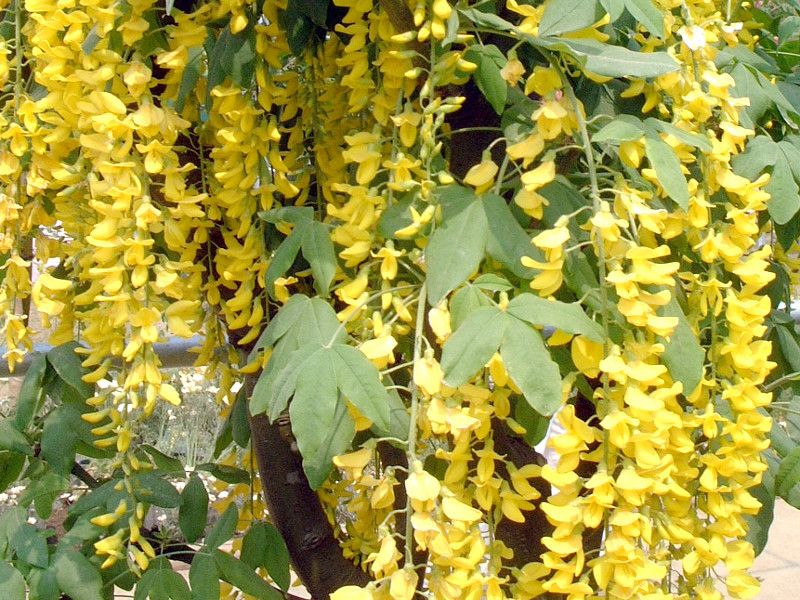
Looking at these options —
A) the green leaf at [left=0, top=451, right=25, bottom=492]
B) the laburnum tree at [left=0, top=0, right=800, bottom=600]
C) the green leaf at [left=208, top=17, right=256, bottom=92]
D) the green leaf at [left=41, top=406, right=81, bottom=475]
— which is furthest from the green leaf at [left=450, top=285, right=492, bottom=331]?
the green leaf at [left=0, top=451, right=25, bottom=492]

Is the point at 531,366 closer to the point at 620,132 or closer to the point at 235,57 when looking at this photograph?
the point at 620,132

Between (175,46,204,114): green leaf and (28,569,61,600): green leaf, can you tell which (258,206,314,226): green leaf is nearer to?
(175,46,204,114): green leaf

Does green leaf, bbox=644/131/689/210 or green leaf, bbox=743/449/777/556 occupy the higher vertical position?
green leaf, bbox=644/131/689/210

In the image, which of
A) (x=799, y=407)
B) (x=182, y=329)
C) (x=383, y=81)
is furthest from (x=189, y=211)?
(x=799, y=407)

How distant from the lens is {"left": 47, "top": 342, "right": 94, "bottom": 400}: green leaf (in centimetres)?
98

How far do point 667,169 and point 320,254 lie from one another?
1.05ft

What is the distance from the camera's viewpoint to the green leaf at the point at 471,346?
602 mm

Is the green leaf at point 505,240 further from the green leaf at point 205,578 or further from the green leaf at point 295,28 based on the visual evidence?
the green leaf at point 205,578

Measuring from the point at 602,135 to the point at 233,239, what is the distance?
49 cm

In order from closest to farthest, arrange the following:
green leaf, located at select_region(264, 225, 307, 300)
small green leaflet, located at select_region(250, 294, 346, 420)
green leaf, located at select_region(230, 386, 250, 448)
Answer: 1. small green leaflet, located at select_region(250, 294, 346, 420)
2. green leaf, located at select_region(264, 225, 307, 300)
3. green leaf, located at select_region(230, 386, 250, 448)

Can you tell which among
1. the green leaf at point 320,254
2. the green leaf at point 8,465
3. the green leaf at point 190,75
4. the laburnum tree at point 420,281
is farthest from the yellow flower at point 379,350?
the green leaf at point 8,465

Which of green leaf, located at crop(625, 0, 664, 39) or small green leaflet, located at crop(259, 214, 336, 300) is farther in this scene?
small green leaflet, located at crop(259, 214, 336, 300)

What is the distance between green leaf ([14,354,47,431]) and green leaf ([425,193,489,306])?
56 cm

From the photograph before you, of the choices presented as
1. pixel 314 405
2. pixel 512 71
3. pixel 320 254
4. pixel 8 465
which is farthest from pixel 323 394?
pixel 8 465
